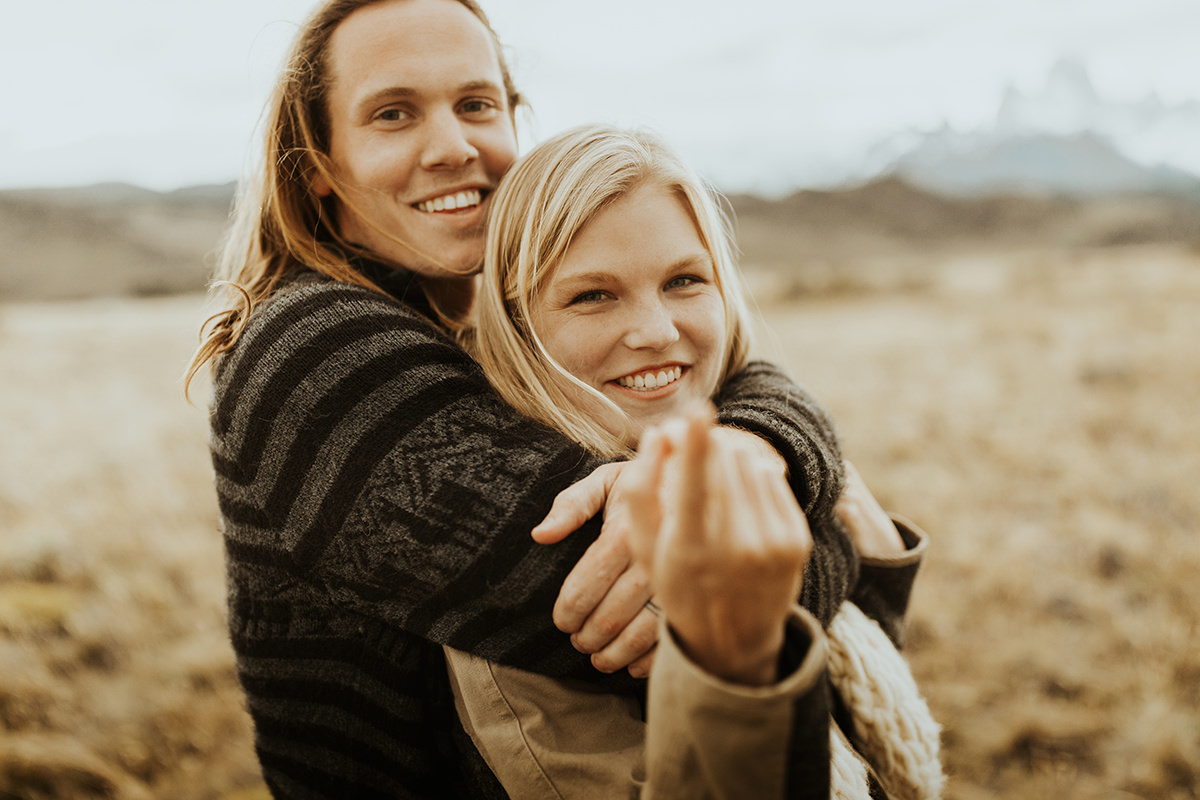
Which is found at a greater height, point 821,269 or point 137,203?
point 137,203

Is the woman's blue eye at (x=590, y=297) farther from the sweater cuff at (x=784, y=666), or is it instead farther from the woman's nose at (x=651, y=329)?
the sweater cuff at (x=784, y=666)

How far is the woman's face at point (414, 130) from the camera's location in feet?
5.98

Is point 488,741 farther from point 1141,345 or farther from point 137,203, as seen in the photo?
point 137,203

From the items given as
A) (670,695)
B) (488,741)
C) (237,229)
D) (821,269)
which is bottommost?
(821,269)

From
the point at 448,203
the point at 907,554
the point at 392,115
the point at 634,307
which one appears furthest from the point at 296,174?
the point at 907,554

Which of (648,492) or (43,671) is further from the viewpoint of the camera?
(43,671)

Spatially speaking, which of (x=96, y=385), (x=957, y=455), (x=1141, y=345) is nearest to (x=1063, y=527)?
(x=957, y=455)

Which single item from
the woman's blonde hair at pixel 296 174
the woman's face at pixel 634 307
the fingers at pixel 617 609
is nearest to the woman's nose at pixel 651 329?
the woman's face at pixel 634 307

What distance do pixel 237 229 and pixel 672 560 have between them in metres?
1.79

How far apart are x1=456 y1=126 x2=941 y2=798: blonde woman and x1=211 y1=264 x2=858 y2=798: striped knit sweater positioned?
0.11 metres

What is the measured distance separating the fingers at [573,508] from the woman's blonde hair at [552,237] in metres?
0.25

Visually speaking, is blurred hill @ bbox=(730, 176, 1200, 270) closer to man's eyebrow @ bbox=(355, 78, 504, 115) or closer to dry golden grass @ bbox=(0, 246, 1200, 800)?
dry golden grass @ bbox=(0, 246, 1200, 800)

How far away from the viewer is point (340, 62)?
1.87 metres

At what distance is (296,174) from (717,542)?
1.65 meters
